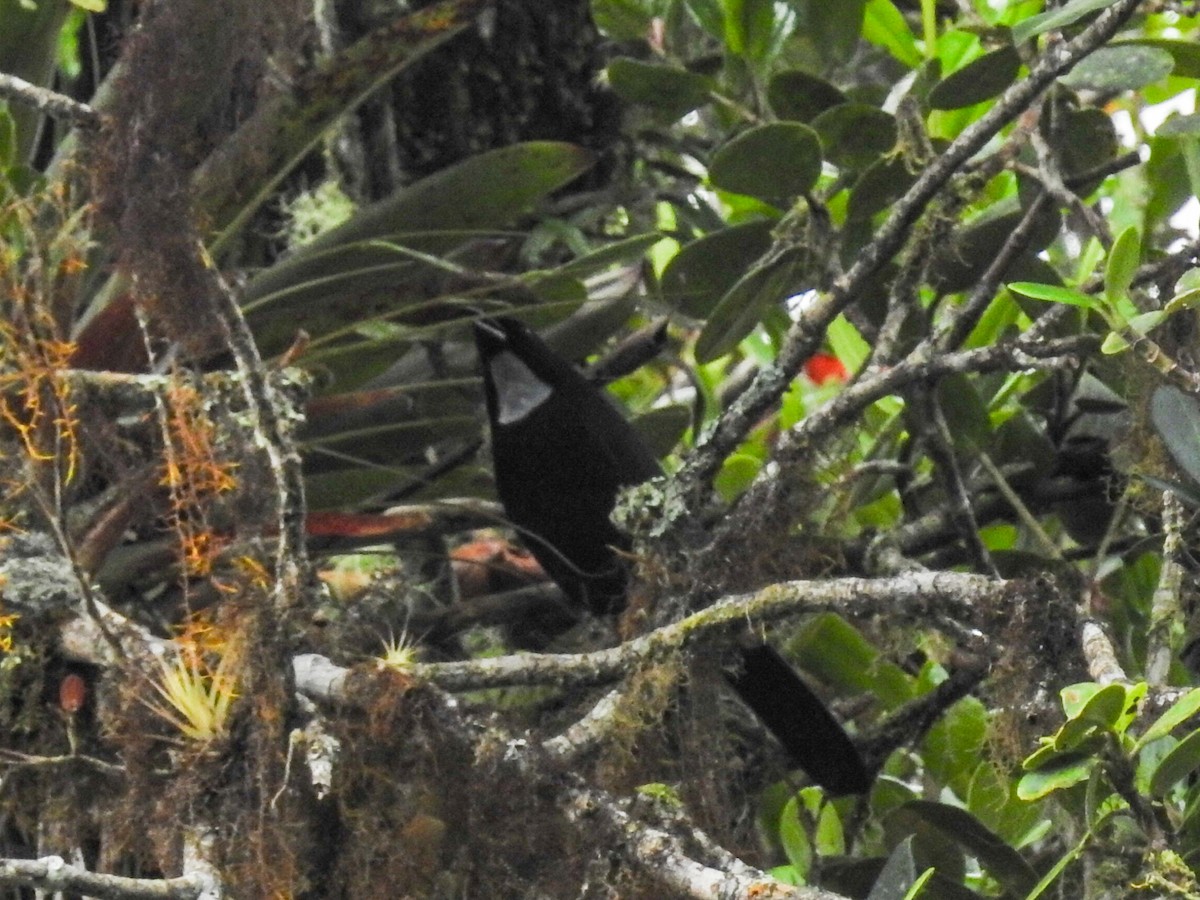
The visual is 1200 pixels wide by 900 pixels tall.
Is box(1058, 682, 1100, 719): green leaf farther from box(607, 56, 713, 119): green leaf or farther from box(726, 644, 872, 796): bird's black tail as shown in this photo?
box(607, 56, 713, 119): green leaf

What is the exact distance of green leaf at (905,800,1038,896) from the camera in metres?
1.63

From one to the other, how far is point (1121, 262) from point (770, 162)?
2.05 feet

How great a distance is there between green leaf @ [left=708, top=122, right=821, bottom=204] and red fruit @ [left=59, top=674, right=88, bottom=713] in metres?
0.86

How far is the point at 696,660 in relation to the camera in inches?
64.3

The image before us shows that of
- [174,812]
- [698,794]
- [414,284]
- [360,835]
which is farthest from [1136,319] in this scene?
[414,284]

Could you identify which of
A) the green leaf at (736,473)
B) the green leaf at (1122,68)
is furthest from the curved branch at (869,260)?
the green leaf at (736,473)

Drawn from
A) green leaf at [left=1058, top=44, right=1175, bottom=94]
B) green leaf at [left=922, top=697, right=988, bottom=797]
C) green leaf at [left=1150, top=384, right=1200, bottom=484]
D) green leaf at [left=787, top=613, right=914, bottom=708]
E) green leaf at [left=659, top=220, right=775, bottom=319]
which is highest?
green leaf at [left=1058, top=44, right=1175, bottom=94]

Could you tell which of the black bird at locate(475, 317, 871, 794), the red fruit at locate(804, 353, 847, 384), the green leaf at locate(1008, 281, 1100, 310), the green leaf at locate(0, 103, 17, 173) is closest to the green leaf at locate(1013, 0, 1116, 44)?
the green leaf at locate(1008, 281, 1100, 310)

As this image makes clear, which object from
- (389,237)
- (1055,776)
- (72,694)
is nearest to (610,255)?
(389,237)

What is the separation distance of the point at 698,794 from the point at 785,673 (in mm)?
485

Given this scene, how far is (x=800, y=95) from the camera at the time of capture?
213 centimetres

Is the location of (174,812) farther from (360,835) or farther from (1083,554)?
(1083,554)

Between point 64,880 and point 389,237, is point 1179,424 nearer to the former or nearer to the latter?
point 64,880

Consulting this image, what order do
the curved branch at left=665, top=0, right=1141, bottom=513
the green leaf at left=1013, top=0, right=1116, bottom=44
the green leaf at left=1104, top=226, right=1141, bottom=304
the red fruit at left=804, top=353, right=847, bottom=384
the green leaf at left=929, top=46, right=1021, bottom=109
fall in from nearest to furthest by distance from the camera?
the green leaf at left=1104, top=226, right=1141, bottom=304 → the green leaf at left=1013, top=0, right=1116, bottom=44 → the curved branch at left=665, top=0, right=1141, bottom=513 → the green leaf at left=929, top=46, right=1021, bottom=109 → the red fruit at left=804, top=353, right=847, bottom=384
